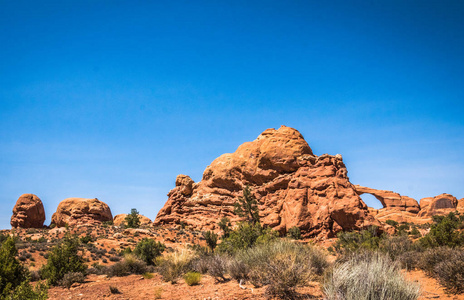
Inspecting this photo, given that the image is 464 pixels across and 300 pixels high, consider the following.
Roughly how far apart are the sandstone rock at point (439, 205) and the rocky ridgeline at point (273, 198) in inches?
6.5

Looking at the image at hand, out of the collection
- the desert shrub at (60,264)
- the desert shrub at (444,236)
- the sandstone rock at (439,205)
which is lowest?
the desert shrub at (60,264)

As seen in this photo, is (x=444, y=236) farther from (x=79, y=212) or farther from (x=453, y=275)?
(x=79, y=212)

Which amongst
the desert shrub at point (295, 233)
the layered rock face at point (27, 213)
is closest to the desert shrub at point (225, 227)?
the desert shrub at point (295, 233)

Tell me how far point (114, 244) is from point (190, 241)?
28.8 ft

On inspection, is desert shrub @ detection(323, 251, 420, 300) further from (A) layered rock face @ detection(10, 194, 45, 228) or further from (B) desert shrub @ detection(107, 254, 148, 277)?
(A) layered rock face @ detection(10, 194, 45, 228)

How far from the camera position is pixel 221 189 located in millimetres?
44500

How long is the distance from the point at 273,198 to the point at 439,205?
41.8 metres

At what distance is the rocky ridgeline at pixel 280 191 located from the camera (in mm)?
32094

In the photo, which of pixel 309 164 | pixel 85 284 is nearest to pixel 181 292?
pixel 85 284

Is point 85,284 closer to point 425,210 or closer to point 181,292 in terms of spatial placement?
point 181,292

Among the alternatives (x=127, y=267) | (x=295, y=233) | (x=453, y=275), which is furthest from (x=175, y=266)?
(x=295, y=233)

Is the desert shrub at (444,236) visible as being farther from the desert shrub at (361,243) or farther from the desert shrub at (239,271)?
the desert shrub at (239,271)

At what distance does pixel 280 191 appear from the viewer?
3928 cm

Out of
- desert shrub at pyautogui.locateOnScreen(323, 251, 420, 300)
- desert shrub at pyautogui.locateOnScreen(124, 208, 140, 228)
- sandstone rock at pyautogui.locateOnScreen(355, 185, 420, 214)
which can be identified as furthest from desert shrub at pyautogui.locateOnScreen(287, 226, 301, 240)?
sandstone rock at pyautogui.locateOnScreen(355, 185, 420, 214)
